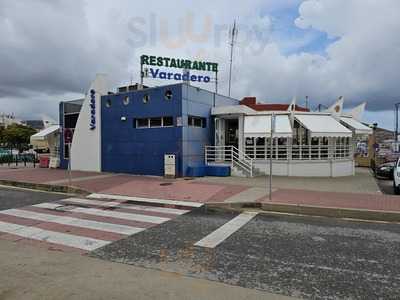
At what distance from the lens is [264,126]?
16938 mm

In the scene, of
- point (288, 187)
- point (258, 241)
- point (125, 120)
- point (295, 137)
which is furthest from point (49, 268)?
point (295, 137)

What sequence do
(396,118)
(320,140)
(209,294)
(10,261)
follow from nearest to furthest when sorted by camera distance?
(209,294) → (10,261) → (320,140) → (396,118)

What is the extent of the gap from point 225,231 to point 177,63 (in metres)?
17.9

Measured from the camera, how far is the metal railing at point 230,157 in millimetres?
17211

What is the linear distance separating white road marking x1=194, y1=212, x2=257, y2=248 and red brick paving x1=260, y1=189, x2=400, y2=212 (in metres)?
1.83

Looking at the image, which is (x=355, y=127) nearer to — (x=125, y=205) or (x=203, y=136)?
(x=203, y=136)

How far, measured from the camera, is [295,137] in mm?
18391

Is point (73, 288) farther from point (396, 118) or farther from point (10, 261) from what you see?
point (396, 118)

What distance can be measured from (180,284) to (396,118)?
4821 centimetres

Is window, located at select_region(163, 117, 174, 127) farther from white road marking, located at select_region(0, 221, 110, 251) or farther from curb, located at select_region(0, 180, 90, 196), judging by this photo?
white road marking, located at select_region(0, 221, 110, 251)

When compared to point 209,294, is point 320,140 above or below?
above

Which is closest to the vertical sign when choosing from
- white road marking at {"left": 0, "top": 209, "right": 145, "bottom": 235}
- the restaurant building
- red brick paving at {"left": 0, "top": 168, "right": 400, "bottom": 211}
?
the restaurant building

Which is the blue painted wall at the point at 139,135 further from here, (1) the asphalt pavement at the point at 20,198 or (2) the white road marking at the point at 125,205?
(2) the white road marking at the point at 125,205

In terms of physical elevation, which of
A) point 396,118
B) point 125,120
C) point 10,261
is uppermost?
point 396,118
